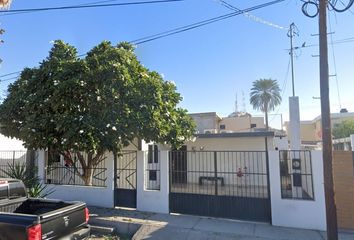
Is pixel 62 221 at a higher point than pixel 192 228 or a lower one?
higher

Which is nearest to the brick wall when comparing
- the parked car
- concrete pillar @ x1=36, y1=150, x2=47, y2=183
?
the parked car

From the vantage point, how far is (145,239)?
25.0ft

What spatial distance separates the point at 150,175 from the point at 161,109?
7.81 feet

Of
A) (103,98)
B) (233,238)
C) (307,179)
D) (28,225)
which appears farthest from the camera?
(103,98)

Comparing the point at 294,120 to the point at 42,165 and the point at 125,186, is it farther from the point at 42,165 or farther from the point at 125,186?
the point at 42,165

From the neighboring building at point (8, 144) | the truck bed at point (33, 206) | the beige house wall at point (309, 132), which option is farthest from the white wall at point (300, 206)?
the beige house wall at point (309, 132)

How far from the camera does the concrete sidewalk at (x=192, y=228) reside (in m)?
7.64

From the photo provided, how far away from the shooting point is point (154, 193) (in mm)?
9883

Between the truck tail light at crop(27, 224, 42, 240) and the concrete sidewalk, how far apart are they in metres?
3.59

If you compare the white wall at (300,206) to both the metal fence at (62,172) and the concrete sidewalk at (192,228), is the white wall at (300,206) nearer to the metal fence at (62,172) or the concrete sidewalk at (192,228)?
the concrete sidewalk at (192,228)

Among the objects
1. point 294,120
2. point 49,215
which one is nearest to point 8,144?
point 49,215

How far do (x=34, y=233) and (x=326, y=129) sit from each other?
231 inches

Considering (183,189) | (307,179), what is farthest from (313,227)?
(183,189)

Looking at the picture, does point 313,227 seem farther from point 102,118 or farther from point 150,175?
point 102,118
